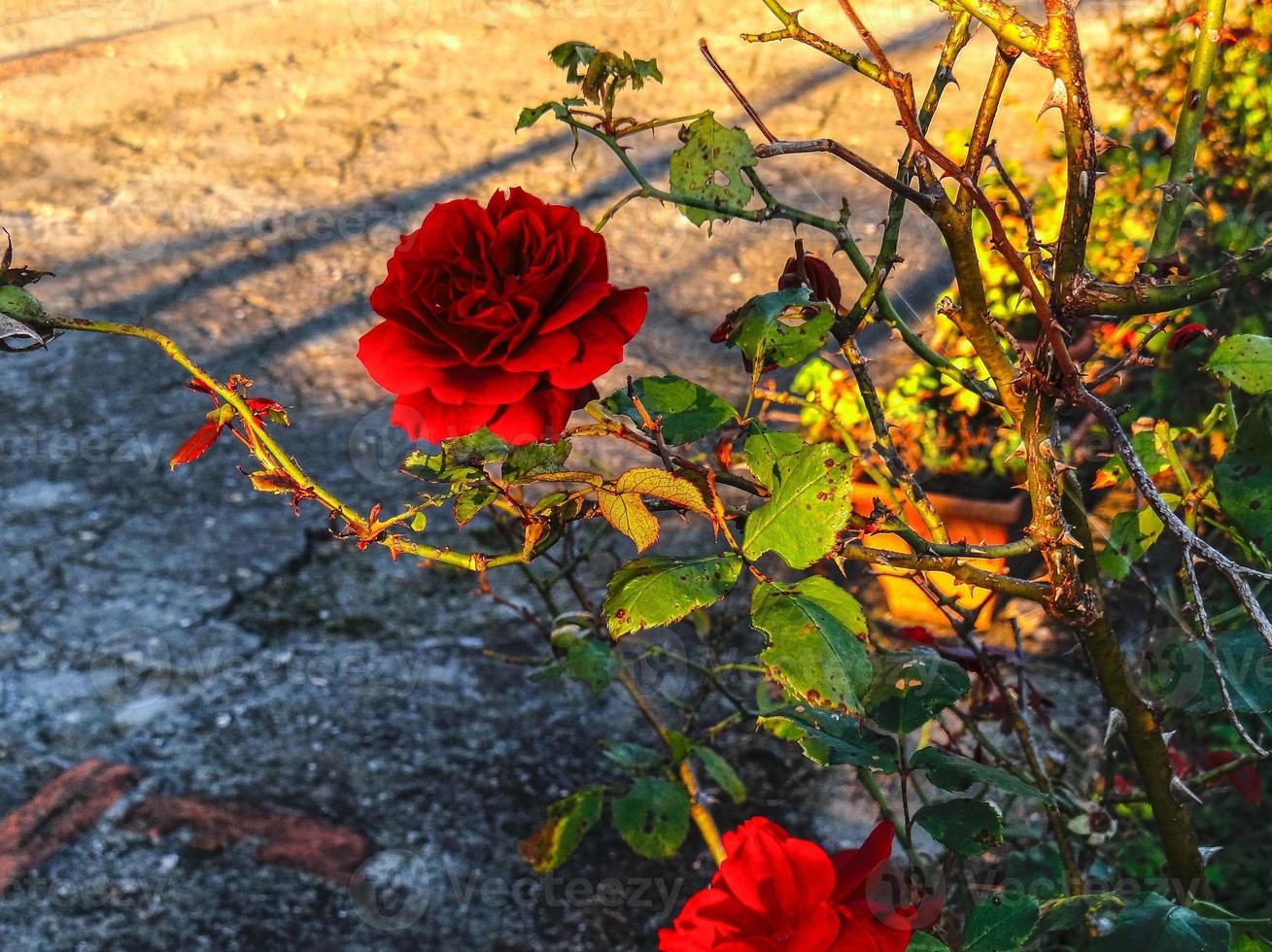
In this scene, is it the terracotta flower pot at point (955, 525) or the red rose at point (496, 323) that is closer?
the red rose at point (496, 323)

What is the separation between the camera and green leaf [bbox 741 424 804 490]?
2.52 feet

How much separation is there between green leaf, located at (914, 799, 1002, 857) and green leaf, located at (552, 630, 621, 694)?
0.50m

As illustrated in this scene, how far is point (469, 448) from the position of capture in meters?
0.75

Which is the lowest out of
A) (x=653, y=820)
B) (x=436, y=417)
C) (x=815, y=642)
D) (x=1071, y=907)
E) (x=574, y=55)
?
(x=653, y=820)

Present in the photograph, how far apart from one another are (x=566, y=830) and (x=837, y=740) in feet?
2.22

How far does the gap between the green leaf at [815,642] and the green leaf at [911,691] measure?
0.15 meters

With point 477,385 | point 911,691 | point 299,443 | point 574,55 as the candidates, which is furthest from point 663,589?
point 299,443

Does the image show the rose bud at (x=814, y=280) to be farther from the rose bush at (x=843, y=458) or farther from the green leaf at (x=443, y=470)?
the green leaf at (x=443, y=470)

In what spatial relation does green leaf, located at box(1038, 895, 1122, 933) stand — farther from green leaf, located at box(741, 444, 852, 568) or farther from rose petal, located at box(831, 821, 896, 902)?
green leaf, located at box(741, 444, 852, 568)

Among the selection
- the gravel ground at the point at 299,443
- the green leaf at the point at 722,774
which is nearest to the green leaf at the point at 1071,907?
the green leaf at the point at 722,774

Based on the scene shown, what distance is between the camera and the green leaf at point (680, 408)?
2.66 ft

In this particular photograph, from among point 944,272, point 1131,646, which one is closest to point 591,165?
point 944,272

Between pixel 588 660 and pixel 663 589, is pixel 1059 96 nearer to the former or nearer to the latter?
pixel 663 589

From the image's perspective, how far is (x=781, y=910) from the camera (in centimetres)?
68
